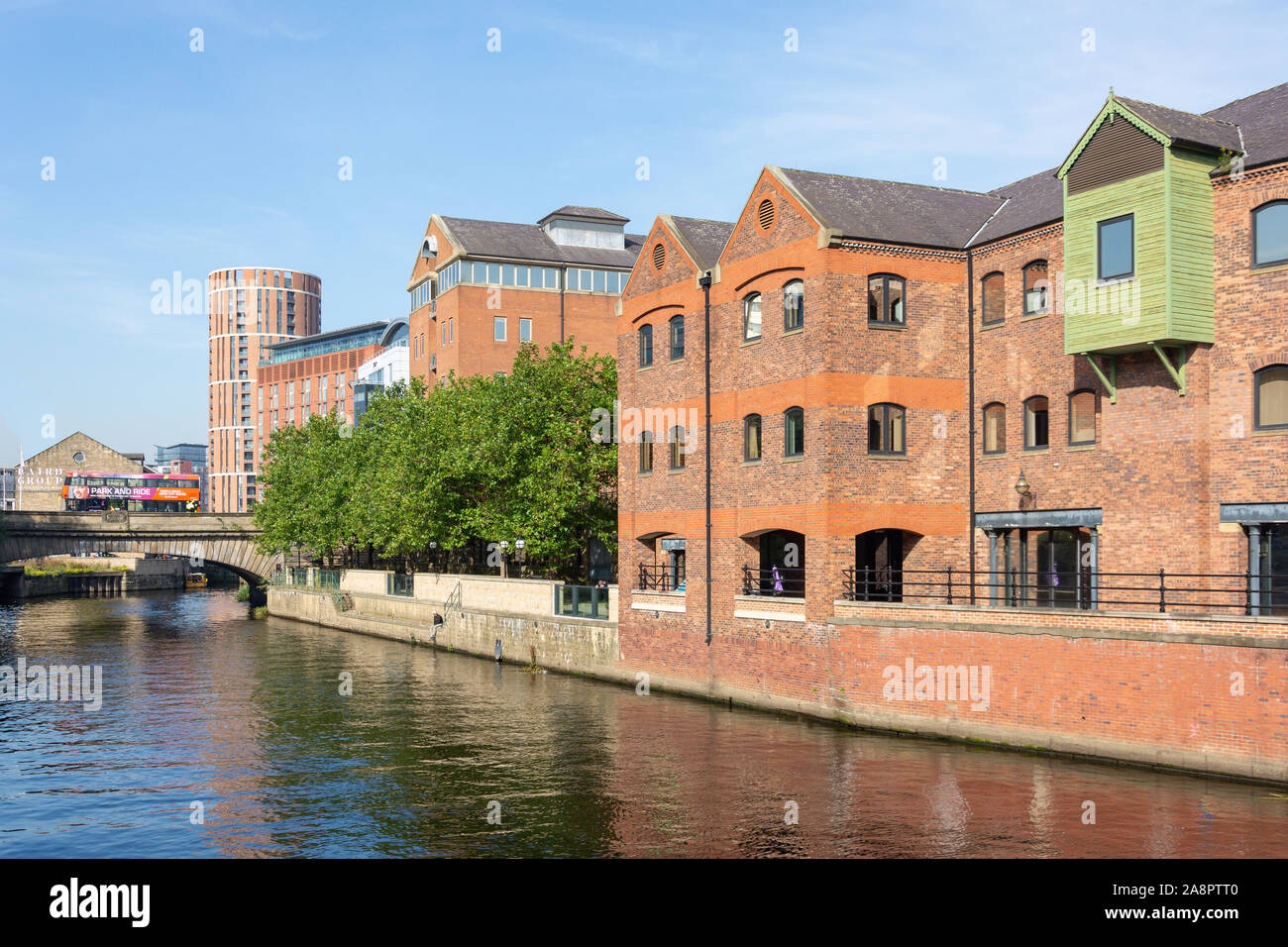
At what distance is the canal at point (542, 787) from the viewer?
19.7 metres

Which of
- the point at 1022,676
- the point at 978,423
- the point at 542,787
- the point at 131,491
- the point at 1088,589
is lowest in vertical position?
the point at 542,787

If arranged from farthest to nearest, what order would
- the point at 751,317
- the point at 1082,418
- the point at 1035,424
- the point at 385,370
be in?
the point at 385,370, the point at 751,317, the point at 1035,424, the point at 1082,418

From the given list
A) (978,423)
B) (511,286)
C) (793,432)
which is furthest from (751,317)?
(511,286)

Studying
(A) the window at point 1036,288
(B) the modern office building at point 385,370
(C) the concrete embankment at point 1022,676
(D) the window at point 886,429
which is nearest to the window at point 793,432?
(D) the window at point 886,429

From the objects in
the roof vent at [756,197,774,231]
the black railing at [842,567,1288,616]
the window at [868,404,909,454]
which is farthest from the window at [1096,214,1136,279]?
the roof vent at [756,197,774,231]

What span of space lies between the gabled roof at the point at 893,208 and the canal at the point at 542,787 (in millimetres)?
14157

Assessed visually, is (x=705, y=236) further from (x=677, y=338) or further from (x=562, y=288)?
(x=562, y=288)

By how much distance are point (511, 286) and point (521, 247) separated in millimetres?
3466

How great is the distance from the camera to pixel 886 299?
107 feet

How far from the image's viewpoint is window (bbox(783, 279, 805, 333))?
3275cm

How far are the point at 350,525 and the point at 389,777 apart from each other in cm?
4258

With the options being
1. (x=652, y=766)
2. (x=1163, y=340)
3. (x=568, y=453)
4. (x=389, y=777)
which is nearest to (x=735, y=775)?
(x=652, y=766)

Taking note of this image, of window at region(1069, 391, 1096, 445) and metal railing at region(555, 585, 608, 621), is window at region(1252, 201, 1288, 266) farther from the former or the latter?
metal railing at region(555, 585, 608, 621)

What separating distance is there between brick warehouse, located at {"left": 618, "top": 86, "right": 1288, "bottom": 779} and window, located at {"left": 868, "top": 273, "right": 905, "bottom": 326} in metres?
0.09
